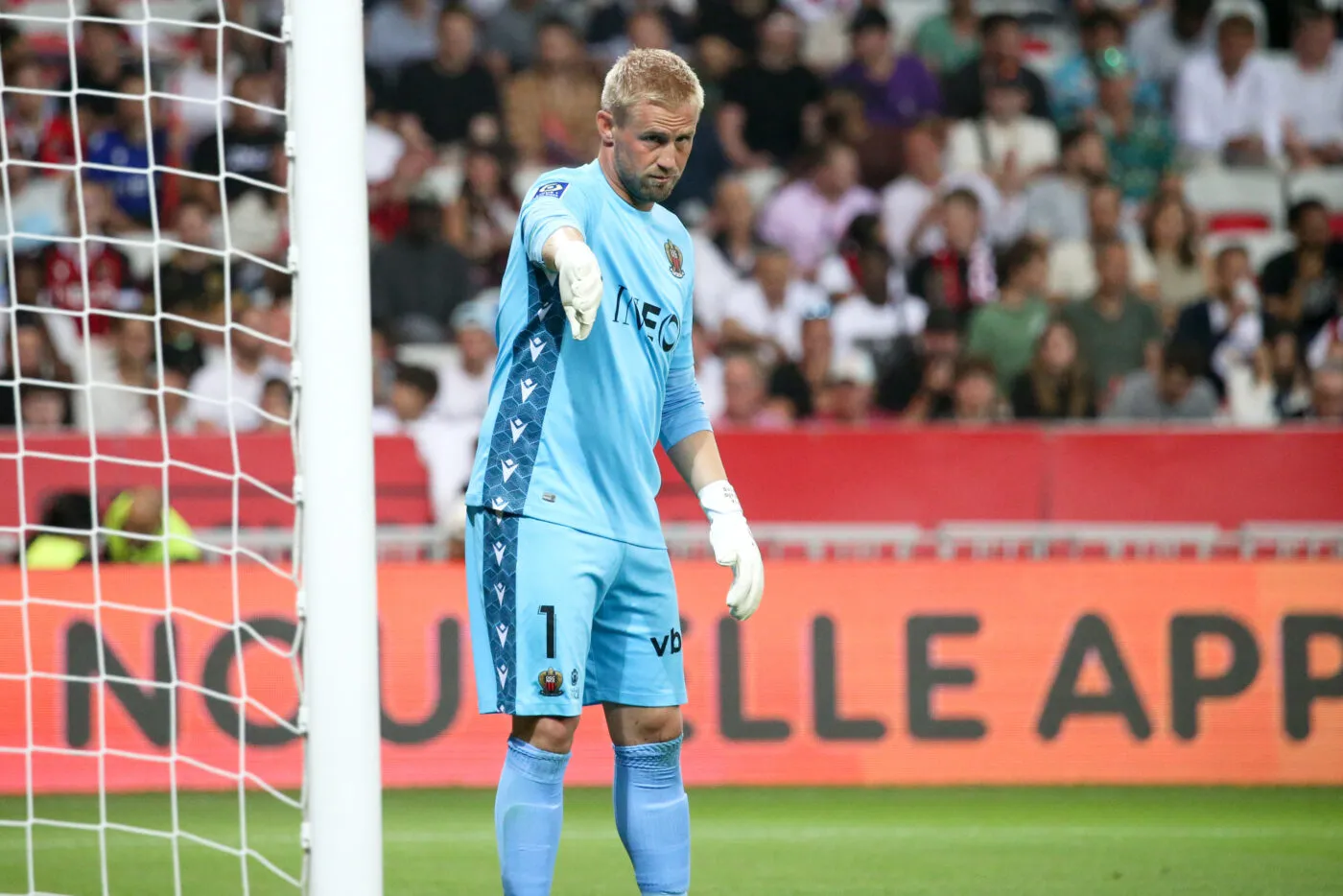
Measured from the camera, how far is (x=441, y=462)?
316 inches

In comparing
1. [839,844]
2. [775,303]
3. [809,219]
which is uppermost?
[809,219]

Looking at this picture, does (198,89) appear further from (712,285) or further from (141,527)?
(141,527)

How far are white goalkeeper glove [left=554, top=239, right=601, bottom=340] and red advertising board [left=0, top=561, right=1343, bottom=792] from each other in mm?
3760

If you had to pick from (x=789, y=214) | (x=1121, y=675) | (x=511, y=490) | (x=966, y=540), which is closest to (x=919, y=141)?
(x=789, y=214)

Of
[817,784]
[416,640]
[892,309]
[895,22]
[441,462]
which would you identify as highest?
[895,22]

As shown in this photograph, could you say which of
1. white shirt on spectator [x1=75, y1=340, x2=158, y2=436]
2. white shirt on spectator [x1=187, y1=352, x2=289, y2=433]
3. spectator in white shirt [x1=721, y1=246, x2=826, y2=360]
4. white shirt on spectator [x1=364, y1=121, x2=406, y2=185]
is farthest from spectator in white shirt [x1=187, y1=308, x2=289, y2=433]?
spectator in white shirt [x1=721, y1=246, x2=826, y2=360]

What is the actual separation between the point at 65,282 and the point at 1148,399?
18.3ft

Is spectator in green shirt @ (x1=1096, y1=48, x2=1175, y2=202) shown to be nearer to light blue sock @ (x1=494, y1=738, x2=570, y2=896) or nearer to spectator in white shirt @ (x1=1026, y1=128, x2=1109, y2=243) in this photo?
spectator in white shirt @ (x1=1026, y1=128, x2=1109, y2=243)

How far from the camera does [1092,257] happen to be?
32.7 ft

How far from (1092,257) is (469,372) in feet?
12.0

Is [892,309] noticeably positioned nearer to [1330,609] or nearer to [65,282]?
[1330,609]

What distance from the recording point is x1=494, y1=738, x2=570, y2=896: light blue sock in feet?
12.0

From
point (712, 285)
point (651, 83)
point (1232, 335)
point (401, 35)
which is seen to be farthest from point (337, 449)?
point (401, 35)

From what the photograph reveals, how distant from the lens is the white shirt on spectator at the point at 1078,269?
988cm
